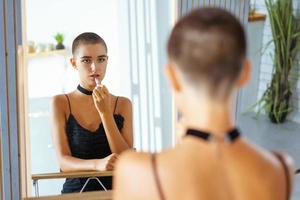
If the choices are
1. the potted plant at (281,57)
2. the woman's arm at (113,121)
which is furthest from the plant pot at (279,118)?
the woman's arm at (113,121)

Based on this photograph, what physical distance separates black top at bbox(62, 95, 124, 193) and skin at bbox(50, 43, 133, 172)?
12 millimetres

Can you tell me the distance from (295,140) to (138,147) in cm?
157

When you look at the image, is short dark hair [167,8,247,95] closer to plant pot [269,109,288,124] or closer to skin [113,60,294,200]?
skin [113,60,294,200]

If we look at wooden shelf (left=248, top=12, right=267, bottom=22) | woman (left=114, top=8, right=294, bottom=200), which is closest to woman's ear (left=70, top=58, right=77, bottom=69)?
woman (left=114, top=8, right=294, bottom=200)

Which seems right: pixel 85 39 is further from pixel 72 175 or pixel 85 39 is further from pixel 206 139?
pixel 206 139

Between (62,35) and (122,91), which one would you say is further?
(122,91)

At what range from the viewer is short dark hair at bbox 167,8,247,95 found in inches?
28.9

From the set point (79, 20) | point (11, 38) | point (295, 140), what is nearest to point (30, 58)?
point (11, 38)

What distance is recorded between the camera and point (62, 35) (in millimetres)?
1511

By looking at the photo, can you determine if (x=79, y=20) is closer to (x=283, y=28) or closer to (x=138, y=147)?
(x=138, y=147)

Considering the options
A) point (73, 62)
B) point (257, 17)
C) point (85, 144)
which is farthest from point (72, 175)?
point (257, 17)

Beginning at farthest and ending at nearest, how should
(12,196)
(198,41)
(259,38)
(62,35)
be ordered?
1. (259,38)
2. (12,196)
3. (62,35)
4. (198,41)

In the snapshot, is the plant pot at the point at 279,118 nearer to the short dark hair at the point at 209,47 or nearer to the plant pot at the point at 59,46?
the plant pot at the point at 59,46

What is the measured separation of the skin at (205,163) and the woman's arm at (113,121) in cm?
75
